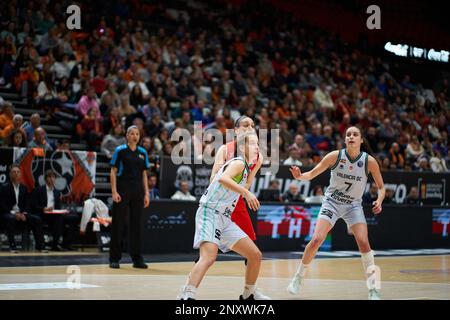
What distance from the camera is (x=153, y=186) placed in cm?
1652

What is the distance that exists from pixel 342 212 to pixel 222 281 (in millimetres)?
2182

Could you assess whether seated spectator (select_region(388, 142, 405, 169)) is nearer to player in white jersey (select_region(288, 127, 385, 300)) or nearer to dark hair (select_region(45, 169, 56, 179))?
dark hair (select_region(45, 169, 56, 179))

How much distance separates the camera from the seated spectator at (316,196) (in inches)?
703

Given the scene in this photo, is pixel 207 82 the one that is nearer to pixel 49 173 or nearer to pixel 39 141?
pixel 39 141

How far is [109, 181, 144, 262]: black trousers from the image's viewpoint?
12547 millimetres

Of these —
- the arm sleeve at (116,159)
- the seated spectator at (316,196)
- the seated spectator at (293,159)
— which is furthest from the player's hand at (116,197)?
the seated spectator at (293,159)

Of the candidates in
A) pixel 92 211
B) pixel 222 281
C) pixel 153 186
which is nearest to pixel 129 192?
pixel 222 281

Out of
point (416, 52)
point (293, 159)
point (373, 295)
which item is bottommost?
point (373, 295)

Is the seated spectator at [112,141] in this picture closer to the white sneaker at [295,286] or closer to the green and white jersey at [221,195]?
the white sneaker at [295,286]

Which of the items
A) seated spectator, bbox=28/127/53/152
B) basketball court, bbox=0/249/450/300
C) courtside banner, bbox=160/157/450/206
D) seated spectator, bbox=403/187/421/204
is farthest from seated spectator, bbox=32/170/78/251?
seated spectator, bbox=403/187/421/204

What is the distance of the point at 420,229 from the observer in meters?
19.0

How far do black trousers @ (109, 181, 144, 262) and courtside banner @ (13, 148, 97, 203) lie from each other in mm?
3539

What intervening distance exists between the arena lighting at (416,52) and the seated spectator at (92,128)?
55.8 feet
